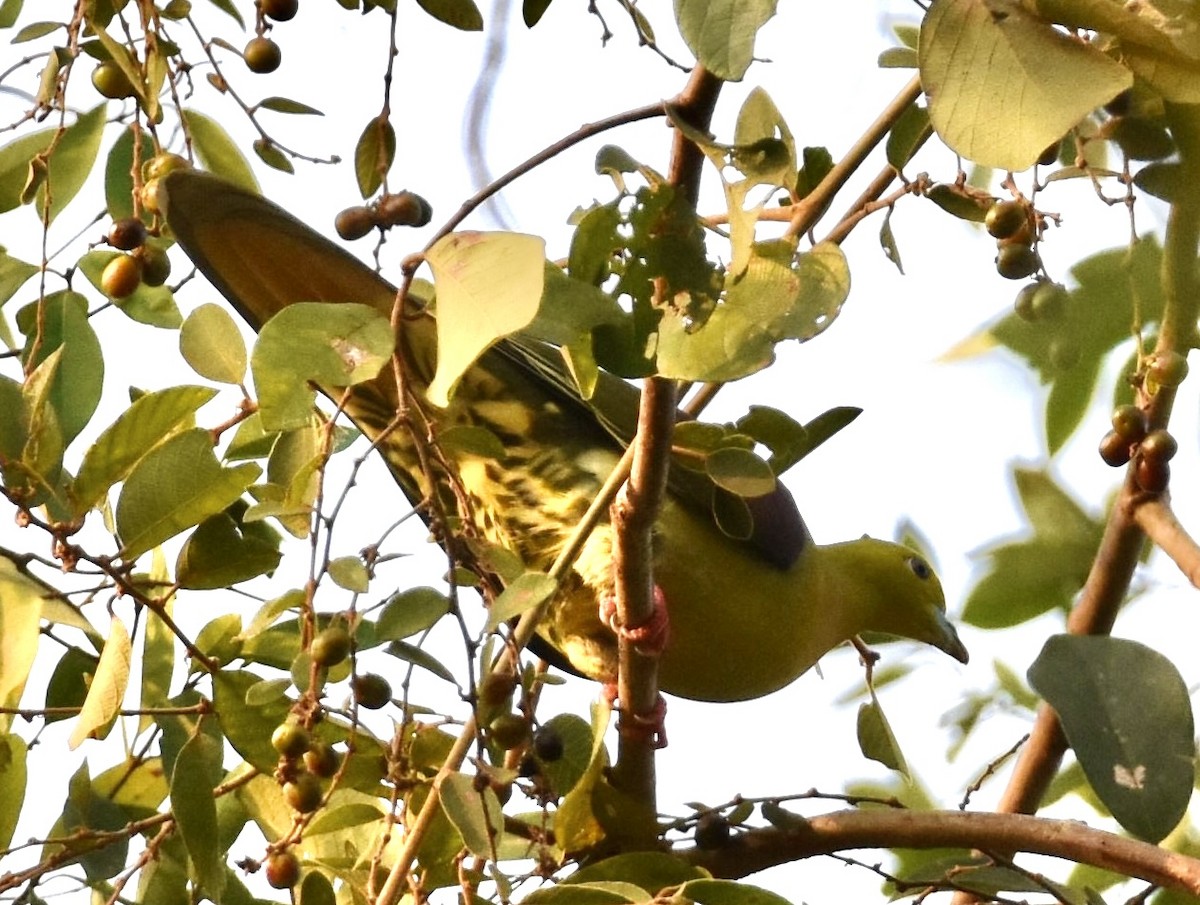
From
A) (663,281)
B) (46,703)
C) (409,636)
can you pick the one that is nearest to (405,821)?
(409,636)

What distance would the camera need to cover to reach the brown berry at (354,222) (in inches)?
63.3

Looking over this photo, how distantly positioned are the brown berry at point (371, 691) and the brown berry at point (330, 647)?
10 centimetres

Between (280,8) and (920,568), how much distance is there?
1860 mm

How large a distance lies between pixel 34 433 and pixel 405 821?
55 cm

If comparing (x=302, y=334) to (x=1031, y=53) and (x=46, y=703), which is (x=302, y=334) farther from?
(x=46, y=703)

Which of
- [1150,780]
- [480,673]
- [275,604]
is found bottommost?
[1150,780]

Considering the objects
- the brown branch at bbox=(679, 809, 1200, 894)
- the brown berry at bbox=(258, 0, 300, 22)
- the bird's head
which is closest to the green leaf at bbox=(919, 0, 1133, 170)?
the brown branch at bbox=(679, 809, 1200, 894)

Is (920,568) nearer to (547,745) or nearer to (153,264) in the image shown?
(547,745)

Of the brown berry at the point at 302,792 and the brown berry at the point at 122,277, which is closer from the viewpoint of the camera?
the brown berry at the point at 302,792

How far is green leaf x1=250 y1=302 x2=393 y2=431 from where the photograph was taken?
4.07ft

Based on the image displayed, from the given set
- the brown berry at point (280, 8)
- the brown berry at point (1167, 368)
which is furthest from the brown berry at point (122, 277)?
the brown berry at point (1167, 368)

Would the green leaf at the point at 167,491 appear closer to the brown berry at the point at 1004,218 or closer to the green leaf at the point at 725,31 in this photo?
the green leaf at the point at 725,31

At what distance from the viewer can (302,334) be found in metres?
1.25

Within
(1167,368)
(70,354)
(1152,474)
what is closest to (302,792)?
(70,354)
